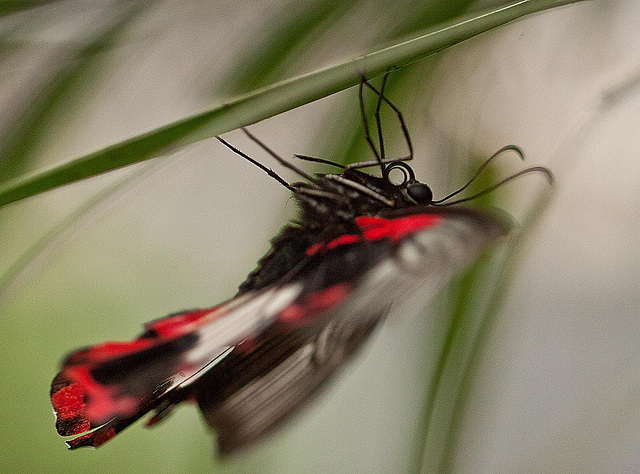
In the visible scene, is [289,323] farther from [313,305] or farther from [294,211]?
[294,211]

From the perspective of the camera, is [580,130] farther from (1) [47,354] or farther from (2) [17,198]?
(1) [47,354]

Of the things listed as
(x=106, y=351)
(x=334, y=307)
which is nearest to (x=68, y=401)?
(x=106, y=351)

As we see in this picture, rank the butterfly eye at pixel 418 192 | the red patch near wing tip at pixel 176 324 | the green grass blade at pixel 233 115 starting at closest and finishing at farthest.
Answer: the green grass blade at pixel 233 115, the red patch near wing tip at pixel 176 324, the butterfly eye at pixel 418 192

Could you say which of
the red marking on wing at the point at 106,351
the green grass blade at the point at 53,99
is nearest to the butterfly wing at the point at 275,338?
the red marking on wing at the point at 106,351

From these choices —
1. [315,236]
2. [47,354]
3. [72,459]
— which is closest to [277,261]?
[315,236]

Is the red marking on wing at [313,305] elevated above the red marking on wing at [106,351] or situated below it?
below

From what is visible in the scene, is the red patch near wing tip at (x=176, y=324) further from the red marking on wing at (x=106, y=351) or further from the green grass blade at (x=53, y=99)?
the green grass blade at (x=53, y=99)
